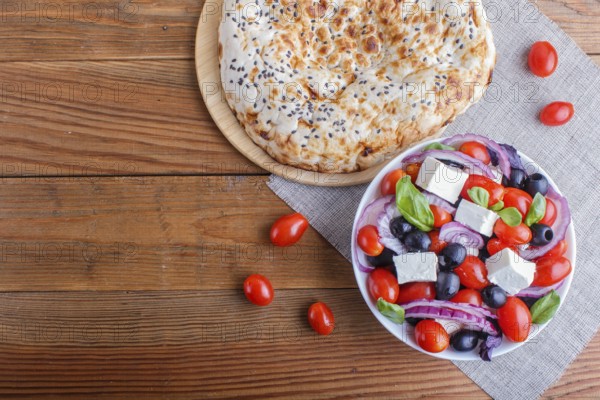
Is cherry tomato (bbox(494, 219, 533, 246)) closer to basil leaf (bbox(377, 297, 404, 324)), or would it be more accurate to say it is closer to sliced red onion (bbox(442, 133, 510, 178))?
sliced red onion (bbox(442, 133, 510, 178))

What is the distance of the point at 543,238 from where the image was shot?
1518mm

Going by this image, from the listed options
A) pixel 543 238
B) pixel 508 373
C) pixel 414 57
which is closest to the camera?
pixel 543 238

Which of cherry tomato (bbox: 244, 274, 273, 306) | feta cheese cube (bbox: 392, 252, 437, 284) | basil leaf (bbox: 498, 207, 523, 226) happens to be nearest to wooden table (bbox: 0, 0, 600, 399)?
cherry tomato (bbox: 244, 274, 273, 306)

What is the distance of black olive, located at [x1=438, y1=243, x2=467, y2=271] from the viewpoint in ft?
4.94

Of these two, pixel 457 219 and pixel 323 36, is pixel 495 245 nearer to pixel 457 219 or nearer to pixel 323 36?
pixel 457 219

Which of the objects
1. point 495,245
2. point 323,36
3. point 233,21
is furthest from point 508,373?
point 233,21

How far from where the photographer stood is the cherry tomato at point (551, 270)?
1533 millimetres

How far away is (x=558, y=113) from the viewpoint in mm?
1799

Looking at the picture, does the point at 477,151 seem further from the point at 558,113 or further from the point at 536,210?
the point at 558,113

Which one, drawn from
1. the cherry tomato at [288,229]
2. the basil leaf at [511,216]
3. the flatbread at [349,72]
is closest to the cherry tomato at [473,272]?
the basil leaf at [511,216]

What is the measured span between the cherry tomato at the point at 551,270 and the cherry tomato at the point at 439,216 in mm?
275

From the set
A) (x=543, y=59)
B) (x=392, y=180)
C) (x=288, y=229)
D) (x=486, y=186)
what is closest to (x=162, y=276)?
(x=288, y=229)

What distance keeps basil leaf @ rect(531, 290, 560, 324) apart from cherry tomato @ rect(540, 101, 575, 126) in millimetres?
568

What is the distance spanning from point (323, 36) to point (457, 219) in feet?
2.18
